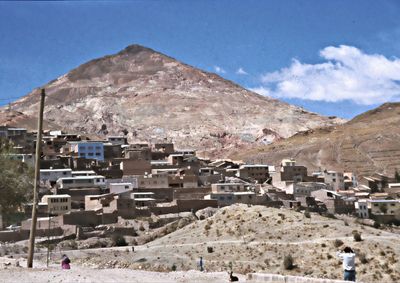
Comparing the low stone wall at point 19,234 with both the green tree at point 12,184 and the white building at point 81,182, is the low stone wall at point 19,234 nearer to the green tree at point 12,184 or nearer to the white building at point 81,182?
the white building at point 81,182

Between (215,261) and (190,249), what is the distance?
13.6ft

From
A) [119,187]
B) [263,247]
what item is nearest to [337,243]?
[263,247]

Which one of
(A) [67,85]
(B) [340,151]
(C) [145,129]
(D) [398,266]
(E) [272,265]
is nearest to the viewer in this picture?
(D) [398,266]

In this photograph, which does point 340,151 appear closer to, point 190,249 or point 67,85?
point 190,249

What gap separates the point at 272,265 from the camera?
34.4 metres

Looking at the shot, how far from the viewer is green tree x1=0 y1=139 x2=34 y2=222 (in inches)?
1058

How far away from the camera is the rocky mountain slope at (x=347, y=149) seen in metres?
105

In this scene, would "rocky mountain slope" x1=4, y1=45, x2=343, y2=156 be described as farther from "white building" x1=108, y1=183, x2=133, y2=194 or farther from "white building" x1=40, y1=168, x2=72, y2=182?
"white building" x1=108, y1=183, x2=133, y2=194

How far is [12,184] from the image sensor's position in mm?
26984

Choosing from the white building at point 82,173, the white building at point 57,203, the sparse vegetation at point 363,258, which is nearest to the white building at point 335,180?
the white building at point 82,173

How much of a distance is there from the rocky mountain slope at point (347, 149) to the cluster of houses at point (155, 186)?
25772mm

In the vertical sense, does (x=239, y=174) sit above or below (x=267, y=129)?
below

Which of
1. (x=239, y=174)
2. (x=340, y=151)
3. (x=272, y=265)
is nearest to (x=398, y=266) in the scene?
(x=272, y=265)

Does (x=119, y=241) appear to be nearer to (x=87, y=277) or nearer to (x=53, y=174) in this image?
(x=53, y=174)
